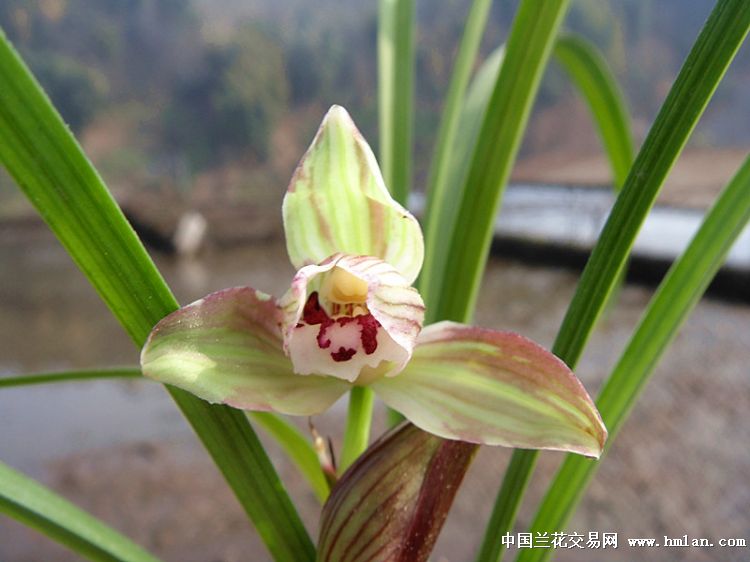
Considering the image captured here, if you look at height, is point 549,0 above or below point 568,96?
above

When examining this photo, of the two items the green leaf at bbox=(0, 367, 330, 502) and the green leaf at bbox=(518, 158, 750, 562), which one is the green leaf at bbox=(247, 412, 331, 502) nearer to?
the green leaf at bbox=(0, 367, 330, 502)

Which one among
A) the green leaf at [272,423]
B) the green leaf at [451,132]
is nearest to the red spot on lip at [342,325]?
the green leaf at [272,423]

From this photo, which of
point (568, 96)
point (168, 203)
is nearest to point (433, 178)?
point (568, 96)

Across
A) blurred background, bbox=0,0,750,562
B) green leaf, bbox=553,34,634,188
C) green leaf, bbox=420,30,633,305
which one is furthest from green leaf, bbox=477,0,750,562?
blurred background, bbox=0,0,750,562

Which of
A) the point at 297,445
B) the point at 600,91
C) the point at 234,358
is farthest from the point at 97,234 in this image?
the point at 600,91

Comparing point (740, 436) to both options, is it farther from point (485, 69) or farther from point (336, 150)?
point (336, 150)
